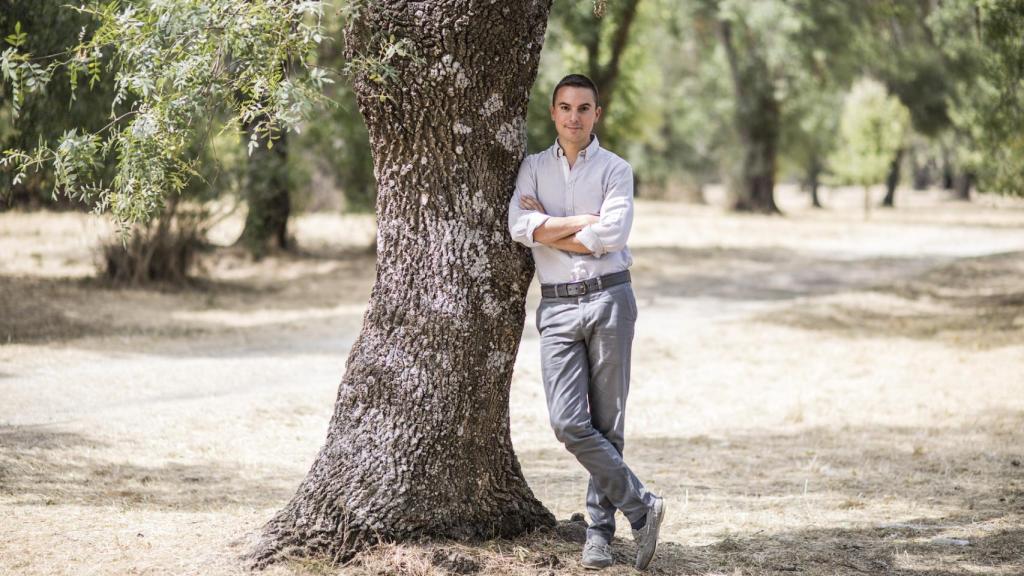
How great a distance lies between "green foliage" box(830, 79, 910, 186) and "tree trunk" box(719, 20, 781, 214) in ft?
15.3

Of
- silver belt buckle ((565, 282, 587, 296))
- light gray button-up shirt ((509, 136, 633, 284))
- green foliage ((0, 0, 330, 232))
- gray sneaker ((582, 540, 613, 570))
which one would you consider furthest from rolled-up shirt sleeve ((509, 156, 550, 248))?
gray sneaker ((582, 540, 613, 570))

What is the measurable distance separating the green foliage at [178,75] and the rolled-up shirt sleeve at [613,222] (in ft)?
4.44

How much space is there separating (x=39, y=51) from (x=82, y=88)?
0.83m

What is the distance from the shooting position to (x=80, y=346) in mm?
11039

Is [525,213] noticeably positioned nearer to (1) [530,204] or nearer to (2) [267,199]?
(1) [530,204]

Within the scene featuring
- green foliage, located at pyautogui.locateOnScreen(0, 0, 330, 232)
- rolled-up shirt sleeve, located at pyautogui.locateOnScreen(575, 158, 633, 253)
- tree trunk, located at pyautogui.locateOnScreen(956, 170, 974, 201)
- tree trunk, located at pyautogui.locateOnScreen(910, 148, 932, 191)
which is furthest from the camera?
tree trunk, located at pyautogui.locateOnScreen(910, 148, 932, 191)

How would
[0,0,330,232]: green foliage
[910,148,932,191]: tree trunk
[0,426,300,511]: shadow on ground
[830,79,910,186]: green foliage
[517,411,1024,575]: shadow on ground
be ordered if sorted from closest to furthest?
[0,0,330,232]: green foliage
[517,411,1024,575]: shadow on ground
[0,426,300,511]: shadow on ground
[830,79,910,186]: green foliage
[910,148,932,191]: tree trunk

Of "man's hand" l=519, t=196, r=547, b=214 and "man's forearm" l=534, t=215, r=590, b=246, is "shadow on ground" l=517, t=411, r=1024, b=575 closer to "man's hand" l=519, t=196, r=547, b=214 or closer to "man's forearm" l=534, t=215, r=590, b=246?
"man's forearm" l=534, t=215, r=590, b=246

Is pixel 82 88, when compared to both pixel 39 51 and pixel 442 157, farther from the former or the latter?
pixel 442 157

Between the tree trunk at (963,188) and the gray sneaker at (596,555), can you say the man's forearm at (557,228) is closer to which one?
the gray sneaker at (596,555)

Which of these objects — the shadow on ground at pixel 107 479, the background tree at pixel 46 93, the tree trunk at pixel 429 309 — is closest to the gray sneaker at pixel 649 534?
the tree trunk at pixel 429 309

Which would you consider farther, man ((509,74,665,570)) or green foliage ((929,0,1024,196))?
green foliage ((929,0,1024,196))

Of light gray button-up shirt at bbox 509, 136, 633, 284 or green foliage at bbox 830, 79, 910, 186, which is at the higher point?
green foliage at bbox 830, 79, 910, 186

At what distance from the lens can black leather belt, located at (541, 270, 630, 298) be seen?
4684mm
